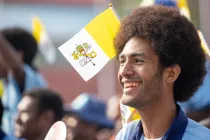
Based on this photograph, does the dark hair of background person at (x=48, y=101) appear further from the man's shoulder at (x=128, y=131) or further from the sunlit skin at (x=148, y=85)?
the sunlit skin at (x=148, y=85)

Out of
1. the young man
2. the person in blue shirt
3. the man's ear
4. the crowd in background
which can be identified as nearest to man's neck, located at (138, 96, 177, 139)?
the young man

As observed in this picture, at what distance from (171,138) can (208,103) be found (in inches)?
68.4

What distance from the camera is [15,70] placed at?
22.3 feet

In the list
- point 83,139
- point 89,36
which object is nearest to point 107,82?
point 83,139

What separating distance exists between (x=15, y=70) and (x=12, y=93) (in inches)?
11.9

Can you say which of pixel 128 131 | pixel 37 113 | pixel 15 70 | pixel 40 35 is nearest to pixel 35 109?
pixel 37 113

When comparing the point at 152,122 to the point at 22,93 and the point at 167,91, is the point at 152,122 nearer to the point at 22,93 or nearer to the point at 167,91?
the point at 167,91

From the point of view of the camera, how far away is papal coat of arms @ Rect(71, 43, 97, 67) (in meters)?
4.60

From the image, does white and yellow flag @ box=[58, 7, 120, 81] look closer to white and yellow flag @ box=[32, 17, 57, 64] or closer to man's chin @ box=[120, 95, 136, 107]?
man's chin @ box=[120, 95, 136, 107]

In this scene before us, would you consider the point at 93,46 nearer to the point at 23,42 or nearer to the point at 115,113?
the point at 115,113

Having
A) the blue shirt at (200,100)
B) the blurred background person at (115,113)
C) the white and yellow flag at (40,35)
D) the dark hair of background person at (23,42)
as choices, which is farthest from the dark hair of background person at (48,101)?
the white and yellow flag at (40,35)

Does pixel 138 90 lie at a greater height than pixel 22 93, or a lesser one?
greater

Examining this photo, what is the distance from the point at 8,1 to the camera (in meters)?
20.9

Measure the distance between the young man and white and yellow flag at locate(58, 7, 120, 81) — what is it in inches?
16.8
